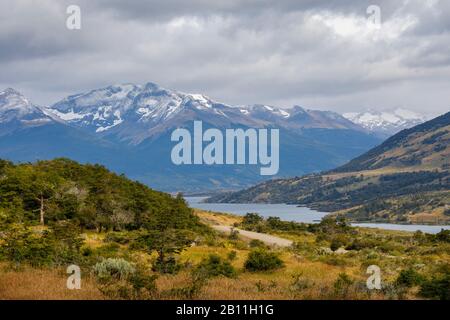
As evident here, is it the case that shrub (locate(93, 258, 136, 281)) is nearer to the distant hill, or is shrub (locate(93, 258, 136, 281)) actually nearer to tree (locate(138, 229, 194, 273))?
tree (locate(138, 229, 194, 273))

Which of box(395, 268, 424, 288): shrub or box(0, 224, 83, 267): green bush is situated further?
box(395, 268, 424, 288): shrub

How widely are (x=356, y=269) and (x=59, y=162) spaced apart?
Result: 189 ft

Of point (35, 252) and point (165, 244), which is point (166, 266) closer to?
point (165, 244)

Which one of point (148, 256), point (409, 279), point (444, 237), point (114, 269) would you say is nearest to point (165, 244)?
point (148, 256)

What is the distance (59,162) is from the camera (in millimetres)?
85375

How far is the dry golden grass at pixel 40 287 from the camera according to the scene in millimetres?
15527

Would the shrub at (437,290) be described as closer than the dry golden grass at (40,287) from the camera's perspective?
No

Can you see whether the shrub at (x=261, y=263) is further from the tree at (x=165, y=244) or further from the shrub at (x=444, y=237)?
the shrub at (x=444, y=237)

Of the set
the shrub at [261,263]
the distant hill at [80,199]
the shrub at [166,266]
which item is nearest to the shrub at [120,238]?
the distant hill at [80,199]

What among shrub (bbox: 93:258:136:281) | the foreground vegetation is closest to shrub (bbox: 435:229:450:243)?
the foreground vegetation

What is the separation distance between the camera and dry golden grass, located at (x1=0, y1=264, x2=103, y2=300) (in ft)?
50.9

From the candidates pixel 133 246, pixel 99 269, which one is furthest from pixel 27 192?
pixel 99 269

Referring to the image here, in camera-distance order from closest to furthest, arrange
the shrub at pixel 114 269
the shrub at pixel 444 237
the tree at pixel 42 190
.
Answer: the shrub at pixel 114 269 → the tree at pixel 42 190 → the shrub at pixel 444 237
